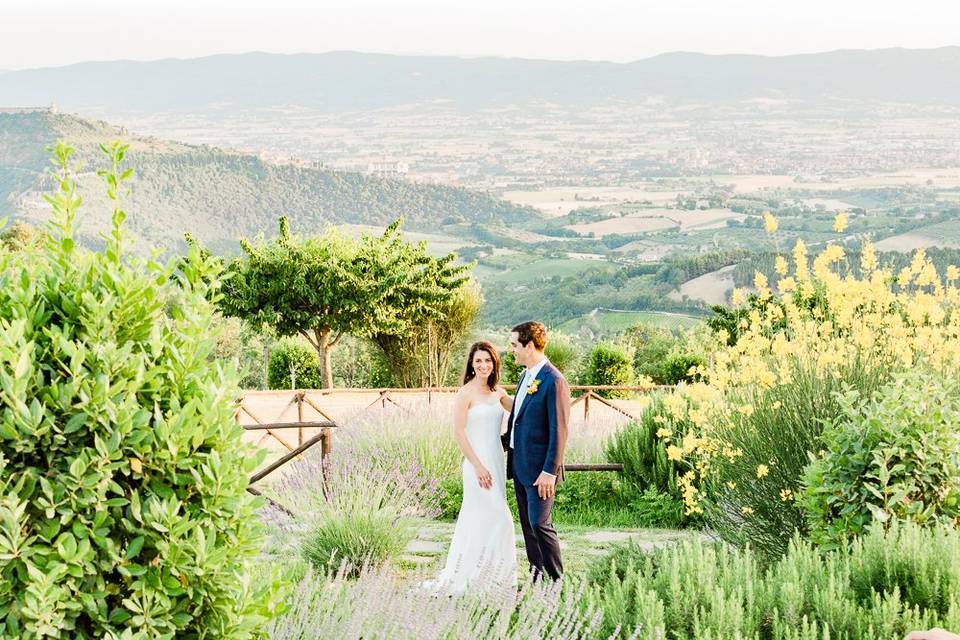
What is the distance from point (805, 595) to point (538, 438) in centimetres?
220

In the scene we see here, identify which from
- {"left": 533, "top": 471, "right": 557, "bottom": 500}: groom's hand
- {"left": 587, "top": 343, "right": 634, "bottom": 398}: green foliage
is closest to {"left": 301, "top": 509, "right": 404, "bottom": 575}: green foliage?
{"left": 533, "top": 471, "right": 557, "bottom": 500}: groom's hand

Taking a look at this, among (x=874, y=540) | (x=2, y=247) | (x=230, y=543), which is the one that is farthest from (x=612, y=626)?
(x=2, y=247)

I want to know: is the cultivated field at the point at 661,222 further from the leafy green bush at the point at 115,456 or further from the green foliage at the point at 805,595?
the leafy green bush at the point at 115,456

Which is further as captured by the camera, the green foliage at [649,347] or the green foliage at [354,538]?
the green foliage at [649,347]

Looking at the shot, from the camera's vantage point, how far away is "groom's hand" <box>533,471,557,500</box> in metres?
5.66

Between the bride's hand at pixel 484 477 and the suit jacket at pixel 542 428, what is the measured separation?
0.27 m

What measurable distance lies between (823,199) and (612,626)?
110 m

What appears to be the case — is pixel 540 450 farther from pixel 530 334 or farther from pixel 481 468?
pixel 530 334

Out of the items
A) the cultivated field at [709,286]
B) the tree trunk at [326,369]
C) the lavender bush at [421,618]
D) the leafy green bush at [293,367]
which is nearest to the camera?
the lavender bush at [421,618]

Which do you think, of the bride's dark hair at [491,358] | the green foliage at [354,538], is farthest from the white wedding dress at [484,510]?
the green foliage at [354,538]

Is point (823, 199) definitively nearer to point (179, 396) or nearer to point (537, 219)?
point (537, 219)

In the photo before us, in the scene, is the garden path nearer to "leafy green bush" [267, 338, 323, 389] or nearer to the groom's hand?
the groom's hand

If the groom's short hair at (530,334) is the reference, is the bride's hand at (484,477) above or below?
below

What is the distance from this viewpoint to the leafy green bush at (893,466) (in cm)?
454
